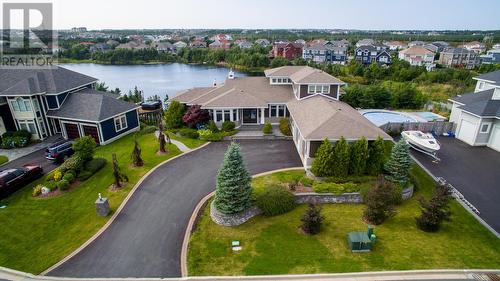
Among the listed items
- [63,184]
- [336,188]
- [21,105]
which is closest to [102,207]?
[63,184]

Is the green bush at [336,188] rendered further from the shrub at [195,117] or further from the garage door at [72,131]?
the garage door at [72,131]

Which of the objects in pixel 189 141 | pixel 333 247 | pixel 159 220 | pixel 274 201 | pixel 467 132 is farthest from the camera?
pixel 189 141

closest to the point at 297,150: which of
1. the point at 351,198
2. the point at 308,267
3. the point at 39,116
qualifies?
the point at 351,198

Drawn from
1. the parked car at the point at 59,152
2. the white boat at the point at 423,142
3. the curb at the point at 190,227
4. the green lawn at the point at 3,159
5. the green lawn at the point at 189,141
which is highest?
the white boat at the point at 423,142

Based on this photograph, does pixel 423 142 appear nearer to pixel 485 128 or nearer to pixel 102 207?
pixel 485 128

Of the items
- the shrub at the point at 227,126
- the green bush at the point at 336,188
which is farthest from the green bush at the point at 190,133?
the green bush at the point at 336,188

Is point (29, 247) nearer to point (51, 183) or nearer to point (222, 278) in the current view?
point (51, 183)
